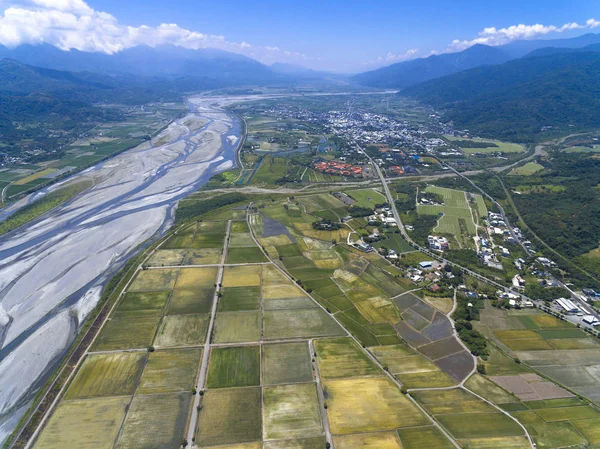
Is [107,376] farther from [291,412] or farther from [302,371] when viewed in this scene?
[302,371]

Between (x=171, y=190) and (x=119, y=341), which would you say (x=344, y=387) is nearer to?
(x=119, y=341)

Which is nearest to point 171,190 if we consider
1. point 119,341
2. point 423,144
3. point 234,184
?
point 234,184

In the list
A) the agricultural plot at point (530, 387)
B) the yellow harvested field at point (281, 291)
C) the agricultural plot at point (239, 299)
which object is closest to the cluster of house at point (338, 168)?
the yellow harvested field at point (281, 291)

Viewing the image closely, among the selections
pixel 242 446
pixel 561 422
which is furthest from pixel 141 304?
pixel 561 422

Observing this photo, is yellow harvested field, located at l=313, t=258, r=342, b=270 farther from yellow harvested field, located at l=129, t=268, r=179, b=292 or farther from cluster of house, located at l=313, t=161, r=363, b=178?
cluster of house, located at l=313, t=161, r=363, b=178

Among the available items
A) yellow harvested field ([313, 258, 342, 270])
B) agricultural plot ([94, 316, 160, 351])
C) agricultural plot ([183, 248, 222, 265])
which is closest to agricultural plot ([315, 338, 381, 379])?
yellow harvested field ([313, 258, 342, 270])

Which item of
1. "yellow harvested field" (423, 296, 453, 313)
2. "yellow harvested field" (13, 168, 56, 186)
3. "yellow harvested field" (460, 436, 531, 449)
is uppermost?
"yellow harvested field" (13, 168, 56, 186)

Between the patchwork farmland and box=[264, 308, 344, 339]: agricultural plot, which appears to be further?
box=[264, 308, 344, 339]: agricultural plot
